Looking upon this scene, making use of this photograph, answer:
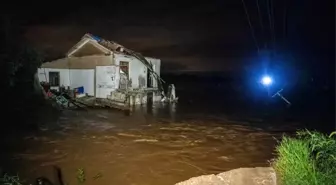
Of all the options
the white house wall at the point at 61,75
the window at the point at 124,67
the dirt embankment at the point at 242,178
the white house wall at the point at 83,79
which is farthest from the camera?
the window at the point at 124,67

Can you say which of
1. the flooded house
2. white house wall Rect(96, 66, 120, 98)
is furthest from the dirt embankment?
white house wall Rect(96, 66, 120, 98)

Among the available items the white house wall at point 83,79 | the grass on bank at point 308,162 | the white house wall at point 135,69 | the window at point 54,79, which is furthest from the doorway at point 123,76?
the grass on bank at point 308,162

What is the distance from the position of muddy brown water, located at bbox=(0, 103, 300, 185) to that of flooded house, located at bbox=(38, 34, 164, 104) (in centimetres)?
532

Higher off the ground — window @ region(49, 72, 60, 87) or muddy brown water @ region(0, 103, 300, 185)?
window @ region(49, 72, 60, 87)

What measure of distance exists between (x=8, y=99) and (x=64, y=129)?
601 cm

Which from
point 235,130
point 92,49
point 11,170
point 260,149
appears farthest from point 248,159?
point 92,49

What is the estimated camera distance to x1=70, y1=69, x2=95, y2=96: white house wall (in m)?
24.4

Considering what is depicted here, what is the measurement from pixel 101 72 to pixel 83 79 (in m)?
1.71

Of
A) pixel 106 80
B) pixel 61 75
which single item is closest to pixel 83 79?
pixel 61 75

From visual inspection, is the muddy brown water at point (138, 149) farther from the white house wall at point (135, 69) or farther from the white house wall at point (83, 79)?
the white house wall at point (135, 69)

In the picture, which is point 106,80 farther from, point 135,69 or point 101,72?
point 135,69

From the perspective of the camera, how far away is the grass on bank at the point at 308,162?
15.8 ft

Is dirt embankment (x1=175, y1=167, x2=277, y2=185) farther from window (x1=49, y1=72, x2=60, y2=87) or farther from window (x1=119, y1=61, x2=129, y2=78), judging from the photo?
window (x1=49, y1=72, x2=60, y2=87)

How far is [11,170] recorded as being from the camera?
353 inches
